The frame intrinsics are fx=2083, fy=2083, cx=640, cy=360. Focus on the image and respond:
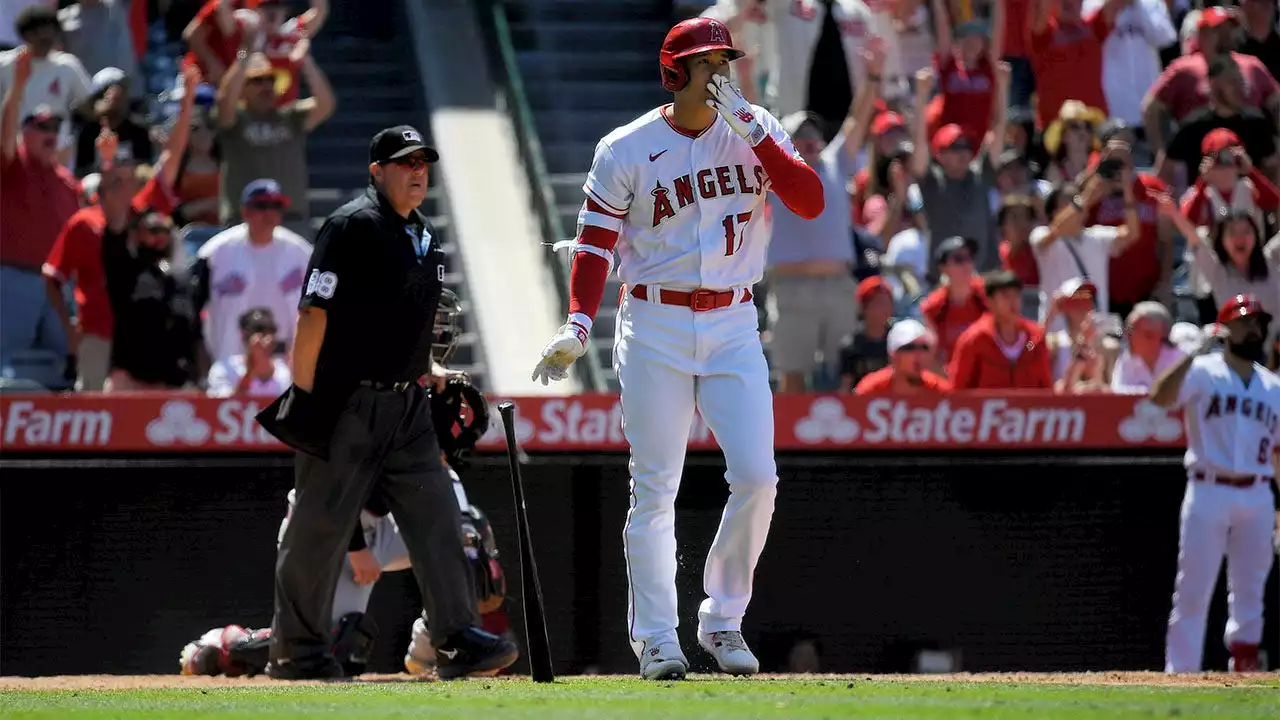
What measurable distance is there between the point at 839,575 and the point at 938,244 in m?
4.00

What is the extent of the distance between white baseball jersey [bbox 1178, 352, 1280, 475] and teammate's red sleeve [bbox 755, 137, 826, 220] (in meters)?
3.78

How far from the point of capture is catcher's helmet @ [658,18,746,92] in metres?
6.71

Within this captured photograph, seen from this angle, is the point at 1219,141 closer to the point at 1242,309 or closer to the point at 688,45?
the point at 1242,309

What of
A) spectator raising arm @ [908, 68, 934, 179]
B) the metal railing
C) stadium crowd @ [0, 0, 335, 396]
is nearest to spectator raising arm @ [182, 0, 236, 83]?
stadium crowd @ [0, 0, 335, 396]

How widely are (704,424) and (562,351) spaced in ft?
10.3

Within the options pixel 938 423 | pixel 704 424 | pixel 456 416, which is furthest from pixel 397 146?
pixel 938 423

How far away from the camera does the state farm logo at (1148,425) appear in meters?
10.2

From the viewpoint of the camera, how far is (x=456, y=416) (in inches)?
316

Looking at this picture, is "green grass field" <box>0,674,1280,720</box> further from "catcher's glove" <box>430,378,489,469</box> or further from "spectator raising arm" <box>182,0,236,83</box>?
"spectator raising arm" <box>182,0,236,83</box>

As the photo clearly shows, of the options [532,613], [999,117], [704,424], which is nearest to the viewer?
[532,613]

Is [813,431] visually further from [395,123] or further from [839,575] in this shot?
[395,123]

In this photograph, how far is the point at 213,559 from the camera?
9695 millimetres

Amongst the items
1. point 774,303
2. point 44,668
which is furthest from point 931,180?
point 44,668

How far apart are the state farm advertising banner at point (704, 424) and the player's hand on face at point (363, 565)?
68.2 inches
